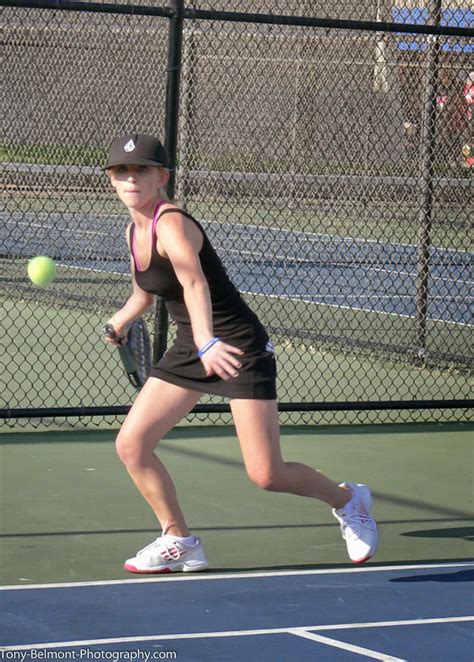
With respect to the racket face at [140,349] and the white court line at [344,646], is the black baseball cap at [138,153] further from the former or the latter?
the white court line at [344,646]

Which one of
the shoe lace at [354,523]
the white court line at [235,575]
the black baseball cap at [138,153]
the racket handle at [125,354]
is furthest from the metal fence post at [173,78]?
the white court line at [235,575]

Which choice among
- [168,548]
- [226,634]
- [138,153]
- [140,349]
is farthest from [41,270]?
[226,634]

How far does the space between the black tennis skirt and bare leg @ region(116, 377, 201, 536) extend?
0.05 meters

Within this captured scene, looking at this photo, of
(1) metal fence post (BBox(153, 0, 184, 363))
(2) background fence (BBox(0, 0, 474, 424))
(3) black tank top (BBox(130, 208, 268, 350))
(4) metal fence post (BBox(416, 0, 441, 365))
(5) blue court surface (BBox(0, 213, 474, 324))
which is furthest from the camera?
(5) blue court surface (BBox(0, 213, 474, 324))

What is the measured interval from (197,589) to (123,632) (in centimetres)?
67

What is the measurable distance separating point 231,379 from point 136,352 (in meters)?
0.63

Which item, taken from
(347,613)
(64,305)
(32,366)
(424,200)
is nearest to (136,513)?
(347,613)

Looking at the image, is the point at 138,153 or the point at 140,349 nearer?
the point at 138,153

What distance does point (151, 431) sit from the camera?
18.2 ft

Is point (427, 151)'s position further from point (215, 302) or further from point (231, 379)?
point (231, 379)

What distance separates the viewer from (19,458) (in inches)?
301

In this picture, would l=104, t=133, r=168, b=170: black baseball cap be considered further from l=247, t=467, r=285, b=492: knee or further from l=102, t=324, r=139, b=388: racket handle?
l=247, t=467, r=285, b=492: knee

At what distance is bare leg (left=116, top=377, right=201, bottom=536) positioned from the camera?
5543mm

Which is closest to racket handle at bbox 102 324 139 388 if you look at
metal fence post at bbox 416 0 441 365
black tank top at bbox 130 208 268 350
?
black tank top at bbox 130 208 268 350
